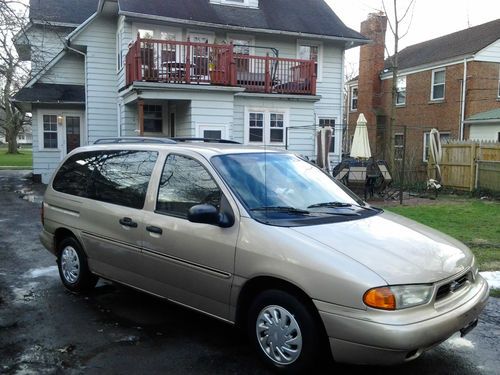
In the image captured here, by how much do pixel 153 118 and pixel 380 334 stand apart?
49.2ft

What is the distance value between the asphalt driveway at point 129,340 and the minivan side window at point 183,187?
1.11 meters

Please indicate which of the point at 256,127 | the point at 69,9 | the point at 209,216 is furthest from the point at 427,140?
the point at 209,216

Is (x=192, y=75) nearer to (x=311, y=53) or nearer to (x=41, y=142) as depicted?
(x=311, y=53)

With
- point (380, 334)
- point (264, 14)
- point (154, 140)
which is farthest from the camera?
point (264, 14)

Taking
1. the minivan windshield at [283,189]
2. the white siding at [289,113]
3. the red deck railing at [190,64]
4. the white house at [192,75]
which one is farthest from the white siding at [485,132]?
the minivan windshield at [283,189]

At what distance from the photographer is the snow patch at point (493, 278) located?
5945 millimetres

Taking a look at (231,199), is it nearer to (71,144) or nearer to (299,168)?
(299,168)

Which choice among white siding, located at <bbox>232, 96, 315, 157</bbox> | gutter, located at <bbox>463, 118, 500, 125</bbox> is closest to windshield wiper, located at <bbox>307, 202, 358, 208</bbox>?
white siding, located at <bbox>232, 96, 315, 157</bbox>

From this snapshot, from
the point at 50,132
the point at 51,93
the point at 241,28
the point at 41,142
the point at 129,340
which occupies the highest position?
the point at 241,28

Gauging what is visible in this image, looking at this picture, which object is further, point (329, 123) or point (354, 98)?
point (354, 98)

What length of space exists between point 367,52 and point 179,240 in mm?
25082

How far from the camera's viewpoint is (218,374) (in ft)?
11.8

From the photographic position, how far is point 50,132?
18875 mm

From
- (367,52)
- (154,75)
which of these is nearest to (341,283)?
(154,75)
